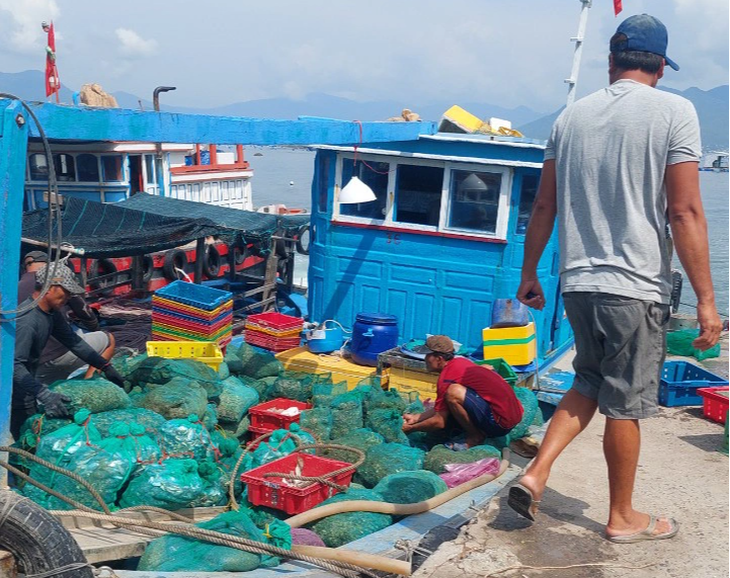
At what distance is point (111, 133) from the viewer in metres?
4.57

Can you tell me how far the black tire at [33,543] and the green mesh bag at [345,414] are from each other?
131 inches

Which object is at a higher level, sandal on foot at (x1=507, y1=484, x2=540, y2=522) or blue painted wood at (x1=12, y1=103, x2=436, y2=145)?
blue painted wood at (x1=12, y1=103, x2=436, y2=145)

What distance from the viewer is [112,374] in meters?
6.43

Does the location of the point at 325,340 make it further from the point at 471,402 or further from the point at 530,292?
the point at 530,292

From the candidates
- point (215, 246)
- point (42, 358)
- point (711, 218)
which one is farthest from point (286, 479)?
point (711, 218)

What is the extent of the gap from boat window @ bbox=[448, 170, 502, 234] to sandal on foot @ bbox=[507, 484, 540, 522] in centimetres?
590

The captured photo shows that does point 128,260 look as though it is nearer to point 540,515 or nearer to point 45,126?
point 45,126

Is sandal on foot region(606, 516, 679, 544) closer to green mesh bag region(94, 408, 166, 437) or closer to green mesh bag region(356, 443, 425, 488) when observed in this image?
green mesh bag region(356, 443, 425, 488)

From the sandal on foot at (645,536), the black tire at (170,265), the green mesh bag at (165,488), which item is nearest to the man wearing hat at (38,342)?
the green mesh bag at (165,488)

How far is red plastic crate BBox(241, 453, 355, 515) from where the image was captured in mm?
4988

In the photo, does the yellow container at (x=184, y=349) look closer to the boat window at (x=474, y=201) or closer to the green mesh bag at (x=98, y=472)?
the green mesh bag at (x=98, y=472)

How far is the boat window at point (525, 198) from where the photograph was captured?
873 cm

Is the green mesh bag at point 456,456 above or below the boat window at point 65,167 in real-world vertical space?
below

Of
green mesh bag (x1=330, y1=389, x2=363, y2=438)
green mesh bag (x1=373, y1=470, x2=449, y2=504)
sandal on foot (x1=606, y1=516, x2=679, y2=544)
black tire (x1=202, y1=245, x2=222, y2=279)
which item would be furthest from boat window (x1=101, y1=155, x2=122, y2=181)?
sandal on foot (x1=606, y1=516, x2=679, y2=544)
